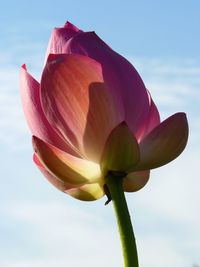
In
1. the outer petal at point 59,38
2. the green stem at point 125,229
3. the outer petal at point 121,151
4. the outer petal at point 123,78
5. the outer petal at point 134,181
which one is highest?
the outer petal at point 59,38

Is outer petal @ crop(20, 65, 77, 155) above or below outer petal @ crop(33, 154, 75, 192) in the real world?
above

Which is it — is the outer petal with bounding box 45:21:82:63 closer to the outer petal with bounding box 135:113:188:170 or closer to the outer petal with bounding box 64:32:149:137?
the outer petal with bounding box 64:32:149:137

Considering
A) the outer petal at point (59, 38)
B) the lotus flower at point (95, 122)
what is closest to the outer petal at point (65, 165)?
the lotus flower at point (95, 122)

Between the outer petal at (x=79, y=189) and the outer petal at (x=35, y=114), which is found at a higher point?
the outer petal at (x=35, y=114)

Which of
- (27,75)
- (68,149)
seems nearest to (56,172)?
(68,149)

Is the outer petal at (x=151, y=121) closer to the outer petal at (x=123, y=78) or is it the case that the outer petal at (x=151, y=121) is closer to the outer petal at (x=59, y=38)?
the outer petal at (x=123, y=78)

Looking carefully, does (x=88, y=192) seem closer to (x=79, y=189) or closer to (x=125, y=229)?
(x=79, y=189)

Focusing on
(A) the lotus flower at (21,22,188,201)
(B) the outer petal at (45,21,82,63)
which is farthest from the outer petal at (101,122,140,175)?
(B) the outer petal at (45,21,82,63)
